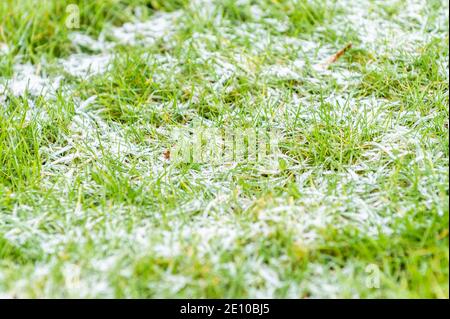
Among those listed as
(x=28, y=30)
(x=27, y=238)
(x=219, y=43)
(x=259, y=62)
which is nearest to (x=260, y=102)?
(x=259, y=62)

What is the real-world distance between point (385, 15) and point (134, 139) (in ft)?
6.10

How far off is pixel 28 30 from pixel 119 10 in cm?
63

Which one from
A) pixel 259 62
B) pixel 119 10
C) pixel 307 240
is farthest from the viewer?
pixel 119 10

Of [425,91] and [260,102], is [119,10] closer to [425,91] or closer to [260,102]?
[260,102]

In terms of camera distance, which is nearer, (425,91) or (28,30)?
(425,91)

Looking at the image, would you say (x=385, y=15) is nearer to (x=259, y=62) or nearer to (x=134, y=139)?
(x=259, y=62)

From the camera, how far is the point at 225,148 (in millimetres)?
2947

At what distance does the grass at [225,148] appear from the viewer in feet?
7.39

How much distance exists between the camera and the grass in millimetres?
2254

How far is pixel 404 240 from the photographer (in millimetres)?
2281
